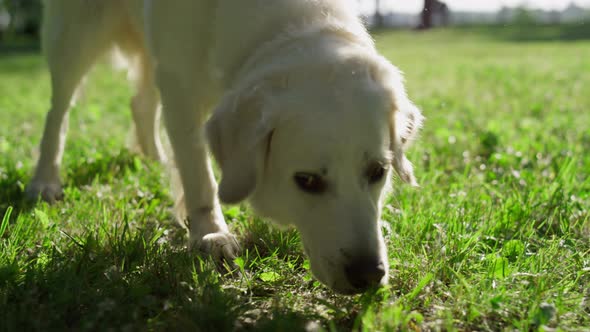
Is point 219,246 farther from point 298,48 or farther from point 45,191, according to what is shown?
point 45,191

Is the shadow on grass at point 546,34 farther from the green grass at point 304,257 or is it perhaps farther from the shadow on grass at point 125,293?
the shadow on grass at point 125,293

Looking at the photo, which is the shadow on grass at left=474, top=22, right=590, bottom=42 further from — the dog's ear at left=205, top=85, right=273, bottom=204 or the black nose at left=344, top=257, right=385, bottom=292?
the black nose at left=344, top=257, right=385, bottom=292

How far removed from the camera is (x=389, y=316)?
1.87 meters

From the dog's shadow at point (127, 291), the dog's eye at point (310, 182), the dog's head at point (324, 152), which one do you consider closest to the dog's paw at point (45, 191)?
the dog's shadow at point (127, 291)

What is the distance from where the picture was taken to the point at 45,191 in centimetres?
360

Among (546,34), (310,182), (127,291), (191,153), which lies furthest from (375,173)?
(546,34)

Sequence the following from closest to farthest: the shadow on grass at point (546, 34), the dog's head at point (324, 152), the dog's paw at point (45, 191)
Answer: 1. the dog's head at point (324, 152)
2. the dog's paw at point (45, 191)
3. the shadow on grass at point (546, 34)

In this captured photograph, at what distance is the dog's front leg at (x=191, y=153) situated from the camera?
295 centimetres

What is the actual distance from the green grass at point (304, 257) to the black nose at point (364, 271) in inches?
3.7

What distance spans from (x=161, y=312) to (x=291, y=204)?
0.64m

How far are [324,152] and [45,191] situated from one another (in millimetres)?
2281

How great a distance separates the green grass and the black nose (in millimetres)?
95

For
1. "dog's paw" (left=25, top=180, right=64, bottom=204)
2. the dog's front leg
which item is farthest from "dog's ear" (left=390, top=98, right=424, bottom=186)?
"dog's paw" (left=25, top=180, right=64, bottom=204)

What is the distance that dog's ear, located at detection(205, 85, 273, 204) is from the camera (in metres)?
2.19
